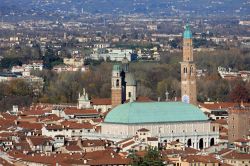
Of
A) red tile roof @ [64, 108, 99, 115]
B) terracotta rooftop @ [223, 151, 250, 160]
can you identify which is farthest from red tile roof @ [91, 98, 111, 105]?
terracotta rooftop @ [223, 151, 250, 160]

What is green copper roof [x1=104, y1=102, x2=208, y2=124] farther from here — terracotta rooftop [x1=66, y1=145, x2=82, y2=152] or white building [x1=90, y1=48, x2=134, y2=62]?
white building [x1=90, y1=48, x2=134, y2=62]

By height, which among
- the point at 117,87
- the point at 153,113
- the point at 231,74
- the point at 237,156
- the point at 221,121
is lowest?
the point at 231,74

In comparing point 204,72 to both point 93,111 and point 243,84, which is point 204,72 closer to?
point 243,84

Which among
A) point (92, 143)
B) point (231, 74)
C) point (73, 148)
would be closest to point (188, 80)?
point (92, 143)

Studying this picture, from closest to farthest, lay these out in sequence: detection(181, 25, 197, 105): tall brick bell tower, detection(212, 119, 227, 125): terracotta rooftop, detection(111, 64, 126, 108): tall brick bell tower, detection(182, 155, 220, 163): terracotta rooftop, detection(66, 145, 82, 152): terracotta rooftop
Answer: detection(182, 155, 220, 163): terracotta rooftop < detection(66, 145, 82, 152): terracotta rooftop < detection(212, 119, 227, 125): terracotta rooftop < detection(111, 64, 126, 108): tall brick bell tower < detection(181, 25, 197, 105): tall brick bell tower

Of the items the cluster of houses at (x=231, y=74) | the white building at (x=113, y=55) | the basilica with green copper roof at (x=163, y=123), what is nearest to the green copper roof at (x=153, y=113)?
the basilica with green copper roof at (x=163, y=123)

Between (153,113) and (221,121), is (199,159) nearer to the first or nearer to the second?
(153,113)

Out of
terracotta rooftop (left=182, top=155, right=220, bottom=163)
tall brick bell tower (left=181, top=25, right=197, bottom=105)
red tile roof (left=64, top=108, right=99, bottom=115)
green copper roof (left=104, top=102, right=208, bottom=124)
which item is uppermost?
tall brick bell tower (left=181, top=25, right=197, bottom=105)

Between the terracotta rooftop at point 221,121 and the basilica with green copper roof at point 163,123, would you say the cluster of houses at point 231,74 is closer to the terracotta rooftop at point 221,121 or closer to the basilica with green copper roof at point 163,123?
the terracotta rooftop at point 221,121

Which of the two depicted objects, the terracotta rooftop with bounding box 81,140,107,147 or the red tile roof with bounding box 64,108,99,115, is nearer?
the terracotta rooftop with bounding box 81,140,107,147

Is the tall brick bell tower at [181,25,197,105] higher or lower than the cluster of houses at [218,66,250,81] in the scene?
higher
